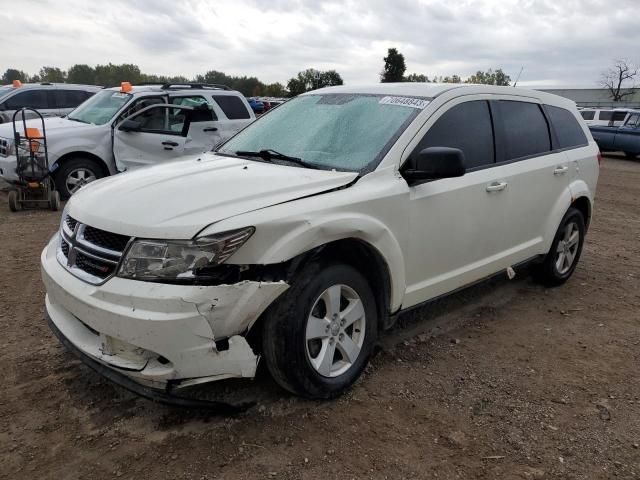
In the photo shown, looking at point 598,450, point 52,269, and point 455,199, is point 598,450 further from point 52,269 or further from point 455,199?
point 52,269

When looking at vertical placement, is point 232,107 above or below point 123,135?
above

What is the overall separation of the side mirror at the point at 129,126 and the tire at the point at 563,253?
5886mm

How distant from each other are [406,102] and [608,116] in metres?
20.6

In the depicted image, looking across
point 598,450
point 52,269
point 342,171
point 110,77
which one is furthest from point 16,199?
point 110,77

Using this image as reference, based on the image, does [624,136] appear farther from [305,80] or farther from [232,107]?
[305,80]

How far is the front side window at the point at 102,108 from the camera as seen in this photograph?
8705 millimetres

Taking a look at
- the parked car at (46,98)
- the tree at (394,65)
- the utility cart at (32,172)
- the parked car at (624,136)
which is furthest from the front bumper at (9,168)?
the tree at (394,65)

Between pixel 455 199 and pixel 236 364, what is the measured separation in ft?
6.09

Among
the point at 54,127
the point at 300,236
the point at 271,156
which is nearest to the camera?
the point at 300,236

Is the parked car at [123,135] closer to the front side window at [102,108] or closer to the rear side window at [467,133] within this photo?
the front side window at [102,108]

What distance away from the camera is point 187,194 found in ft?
9.32

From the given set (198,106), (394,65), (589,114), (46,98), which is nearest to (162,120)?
(198,106)

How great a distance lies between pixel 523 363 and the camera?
373 cm

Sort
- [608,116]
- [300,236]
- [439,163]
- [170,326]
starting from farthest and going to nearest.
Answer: [608,116] → [439,163] → [300,236] → [170,326]
